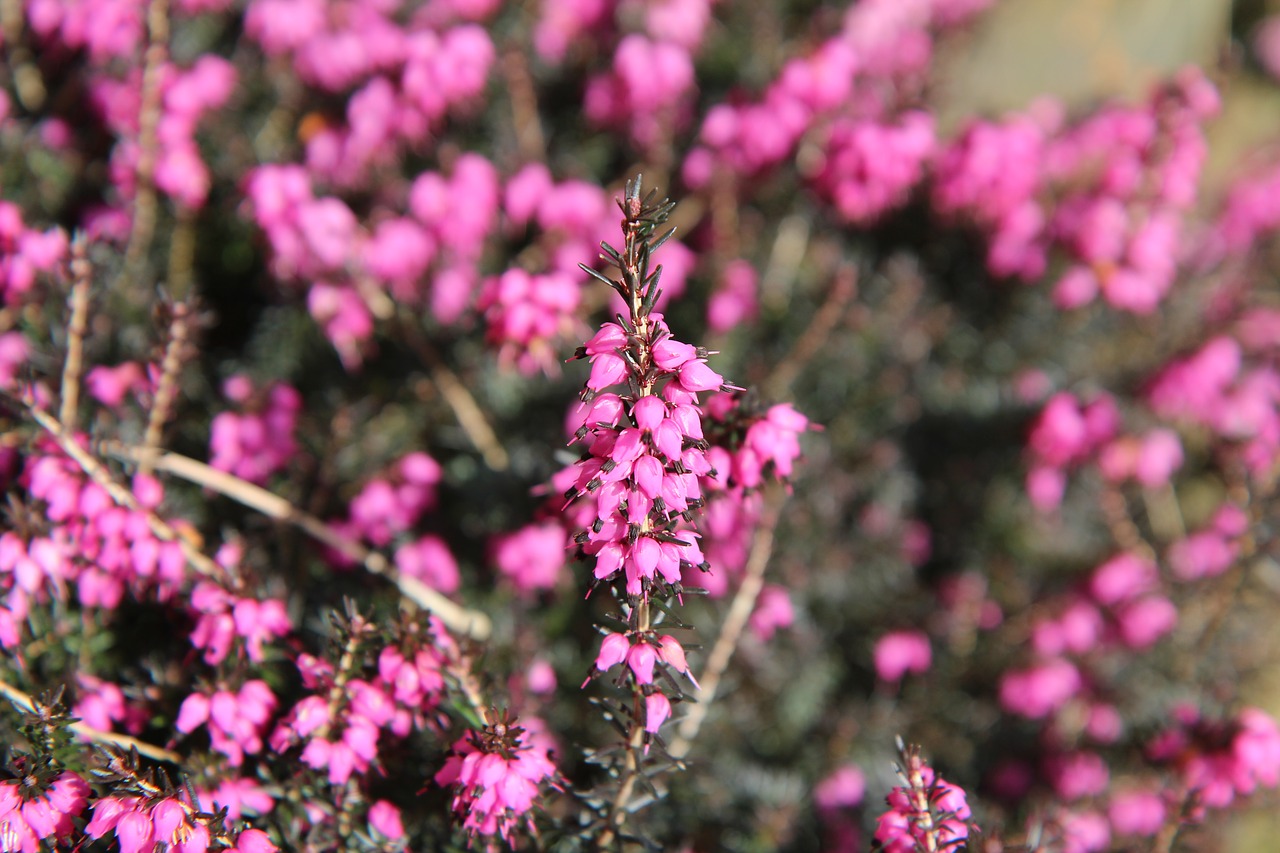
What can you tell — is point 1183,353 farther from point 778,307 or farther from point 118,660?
point 118,660

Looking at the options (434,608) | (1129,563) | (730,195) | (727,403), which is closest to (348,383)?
(434,608)

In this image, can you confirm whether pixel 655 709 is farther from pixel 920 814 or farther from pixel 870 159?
pixel 870 159

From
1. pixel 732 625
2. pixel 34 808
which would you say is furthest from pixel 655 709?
pixel 34 808

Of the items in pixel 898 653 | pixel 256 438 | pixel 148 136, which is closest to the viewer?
pixel 256 438

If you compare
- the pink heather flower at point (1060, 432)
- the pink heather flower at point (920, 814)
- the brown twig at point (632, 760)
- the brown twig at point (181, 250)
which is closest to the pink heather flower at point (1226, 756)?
the pink heather flower at point (920, 814)

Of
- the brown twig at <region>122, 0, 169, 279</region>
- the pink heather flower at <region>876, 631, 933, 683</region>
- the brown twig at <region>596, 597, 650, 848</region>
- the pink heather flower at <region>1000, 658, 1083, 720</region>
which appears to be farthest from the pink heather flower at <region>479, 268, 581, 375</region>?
the pink heather flower at <region>1000, 658, 1083, 720</region>

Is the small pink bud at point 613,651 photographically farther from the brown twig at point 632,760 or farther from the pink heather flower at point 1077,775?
the pink heather flower at point 1077,775
